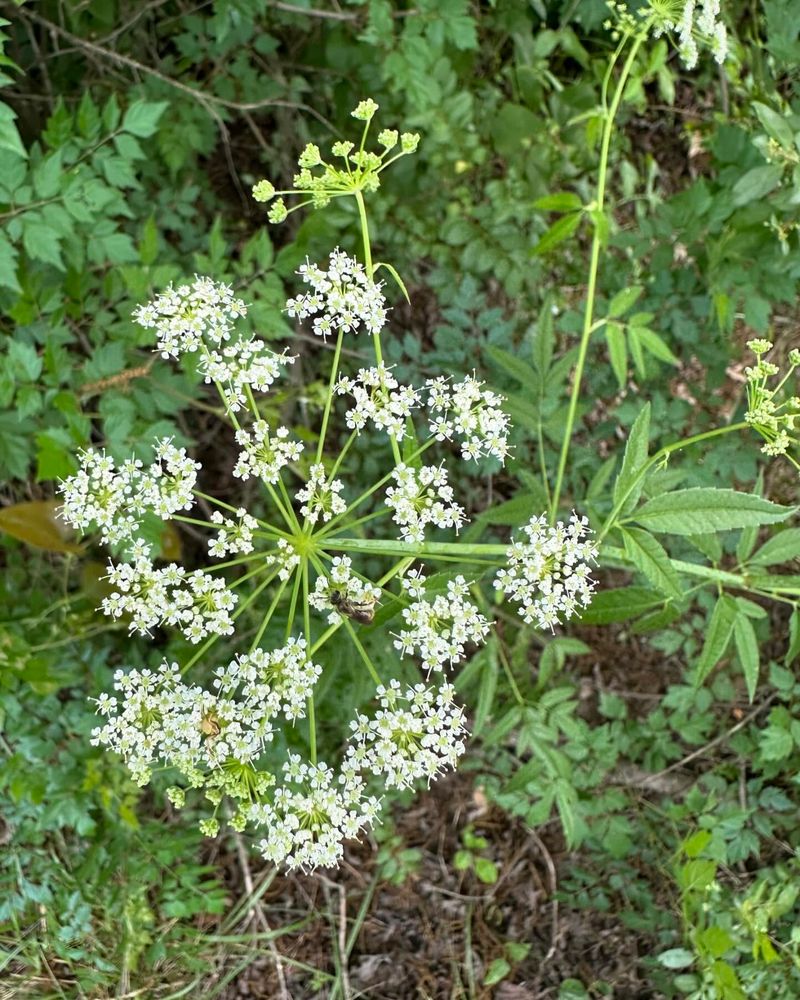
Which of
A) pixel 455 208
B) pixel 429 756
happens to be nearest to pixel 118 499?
pixel 429 756

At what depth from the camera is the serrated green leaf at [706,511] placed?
2.14 metres

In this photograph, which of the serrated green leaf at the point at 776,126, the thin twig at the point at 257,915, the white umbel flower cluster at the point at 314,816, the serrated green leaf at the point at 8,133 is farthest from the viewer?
the thin twig at the point at 257,915

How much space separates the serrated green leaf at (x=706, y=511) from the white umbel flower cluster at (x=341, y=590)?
71 cm

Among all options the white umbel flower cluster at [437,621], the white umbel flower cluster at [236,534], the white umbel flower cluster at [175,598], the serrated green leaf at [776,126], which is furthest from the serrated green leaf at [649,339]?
the white umbel flower cluster at [175,598]

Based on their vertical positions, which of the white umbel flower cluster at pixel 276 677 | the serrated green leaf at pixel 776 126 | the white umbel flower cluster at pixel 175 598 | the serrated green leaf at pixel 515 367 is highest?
the serrated green leaf at pixel 776 126

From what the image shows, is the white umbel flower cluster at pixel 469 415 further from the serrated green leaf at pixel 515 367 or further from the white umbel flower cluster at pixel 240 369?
the serrated green leaf at pixel 515 367

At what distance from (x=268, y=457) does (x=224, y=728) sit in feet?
2.16

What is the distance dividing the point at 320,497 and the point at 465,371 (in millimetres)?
1527

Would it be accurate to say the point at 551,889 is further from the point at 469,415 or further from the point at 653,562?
the point at 469,415

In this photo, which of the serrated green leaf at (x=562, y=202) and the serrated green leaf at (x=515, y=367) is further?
the serrated green leaf at (x=515, y=367)

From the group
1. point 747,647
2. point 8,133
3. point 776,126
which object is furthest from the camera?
point 776,126

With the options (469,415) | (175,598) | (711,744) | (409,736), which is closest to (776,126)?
(469,415)

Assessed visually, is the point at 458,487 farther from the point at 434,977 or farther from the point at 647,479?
the point at 434,977

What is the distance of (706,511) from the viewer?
2.20m
